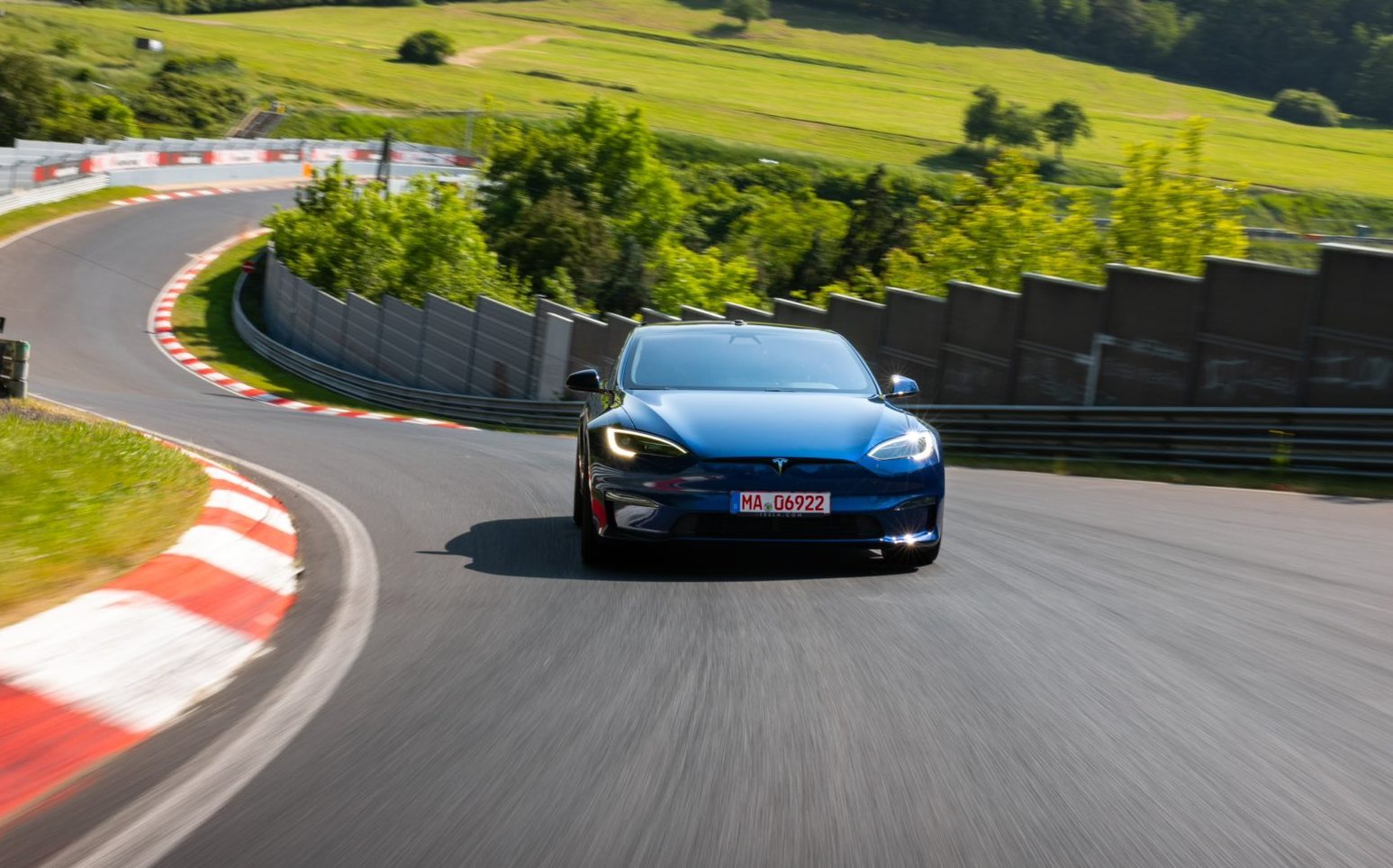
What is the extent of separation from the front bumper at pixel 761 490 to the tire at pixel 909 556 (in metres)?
0.08

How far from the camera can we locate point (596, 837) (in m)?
3.92

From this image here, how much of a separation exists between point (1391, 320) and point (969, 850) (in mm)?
12312

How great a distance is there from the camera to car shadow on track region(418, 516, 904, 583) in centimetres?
818

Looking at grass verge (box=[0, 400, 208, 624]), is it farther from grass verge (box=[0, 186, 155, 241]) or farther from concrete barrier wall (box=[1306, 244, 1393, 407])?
grass verge (box=[0, 186, 155, 241])

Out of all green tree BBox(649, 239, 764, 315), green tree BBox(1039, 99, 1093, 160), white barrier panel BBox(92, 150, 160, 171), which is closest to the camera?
green tree BBox(649, 239, 764, 315)

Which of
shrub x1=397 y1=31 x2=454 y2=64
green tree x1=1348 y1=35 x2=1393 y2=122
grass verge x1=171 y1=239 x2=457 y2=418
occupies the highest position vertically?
green tree x1=1348 y1=35 x2=1393 y2=122

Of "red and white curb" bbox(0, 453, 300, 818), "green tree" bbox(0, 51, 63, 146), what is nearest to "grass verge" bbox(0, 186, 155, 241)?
"green tree" bbox(0, 51, 63, 146)

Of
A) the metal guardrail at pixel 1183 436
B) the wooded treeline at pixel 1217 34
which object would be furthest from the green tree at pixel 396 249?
the wooded treeline at pixel 1217 34

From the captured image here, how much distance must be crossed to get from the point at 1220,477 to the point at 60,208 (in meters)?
54.2

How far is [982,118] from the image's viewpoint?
122m

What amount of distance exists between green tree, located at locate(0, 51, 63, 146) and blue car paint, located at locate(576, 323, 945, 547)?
8314cm

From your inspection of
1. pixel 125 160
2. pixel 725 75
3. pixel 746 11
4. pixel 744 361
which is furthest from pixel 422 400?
pixel 746 11

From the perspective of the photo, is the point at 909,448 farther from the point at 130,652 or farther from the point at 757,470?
the point at 130,652

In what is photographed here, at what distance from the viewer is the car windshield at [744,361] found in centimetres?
911
